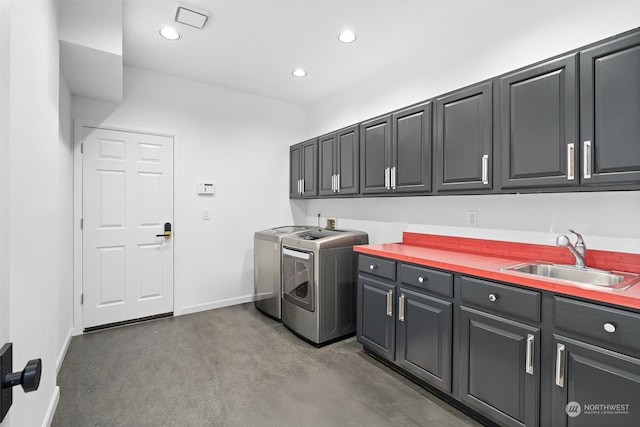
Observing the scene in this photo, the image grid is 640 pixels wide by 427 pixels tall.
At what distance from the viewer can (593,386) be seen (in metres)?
1.40

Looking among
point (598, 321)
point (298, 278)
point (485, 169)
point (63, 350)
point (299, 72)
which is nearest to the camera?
point (598, 321)

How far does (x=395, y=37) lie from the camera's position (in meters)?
2.74

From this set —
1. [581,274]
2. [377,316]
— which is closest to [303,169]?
[377,316]

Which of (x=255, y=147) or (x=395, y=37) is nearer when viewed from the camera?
(x=395, y=37)

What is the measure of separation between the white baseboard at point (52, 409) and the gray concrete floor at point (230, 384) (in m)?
0.04

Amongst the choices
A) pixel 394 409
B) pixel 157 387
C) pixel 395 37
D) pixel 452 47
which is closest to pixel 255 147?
pixel 395 37

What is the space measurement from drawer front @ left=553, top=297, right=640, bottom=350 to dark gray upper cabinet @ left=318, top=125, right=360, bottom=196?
6.27 feet

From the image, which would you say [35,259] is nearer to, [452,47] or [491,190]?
[491,190]

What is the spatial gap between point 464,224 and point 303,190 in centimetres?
201

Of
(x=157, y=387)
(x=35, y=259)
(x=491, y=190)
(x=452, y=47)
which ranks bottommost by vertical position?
(x=157, y=387)

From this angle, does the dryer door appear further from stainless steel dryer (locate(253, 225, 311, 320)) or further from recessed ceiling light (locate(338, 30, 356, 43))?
recessed ceiling light (locate(338, 30, 356, 43))

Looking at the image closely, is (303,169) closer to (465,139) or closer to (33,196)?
(465,139)

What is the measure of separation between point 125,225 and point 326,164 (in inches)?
88.4

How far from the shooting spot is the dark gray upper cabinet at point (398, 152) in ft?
8.08
